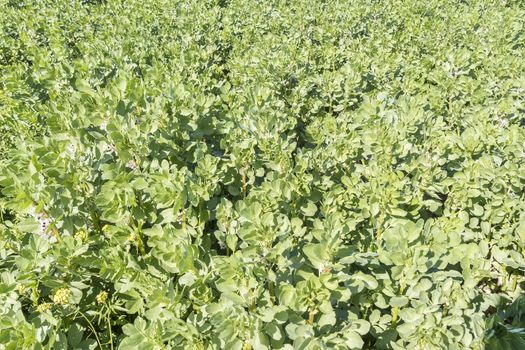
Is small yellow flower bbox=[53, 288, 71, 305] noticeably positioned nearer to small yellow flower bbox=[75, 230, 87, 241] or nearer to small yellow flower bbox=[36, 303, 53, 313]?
small yellow flower bbox=[36, 303, 53, 313]

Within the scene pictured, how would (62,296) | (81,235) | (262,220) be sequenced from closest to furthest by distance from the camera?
1. (262,220)
2. (62,296)
3. (81,235)

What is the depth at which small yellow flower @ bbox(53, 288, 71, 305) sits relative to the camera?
2006 millimetres

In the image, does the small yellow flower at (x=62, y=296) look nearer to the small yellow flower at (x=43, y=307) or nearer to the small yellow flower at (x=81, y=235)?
the small yellow flower at (x=43, y=307)

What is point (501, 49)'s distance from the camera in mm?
5160

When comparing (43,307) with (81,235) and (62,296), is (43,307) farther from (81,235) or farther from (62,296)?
(81,235)

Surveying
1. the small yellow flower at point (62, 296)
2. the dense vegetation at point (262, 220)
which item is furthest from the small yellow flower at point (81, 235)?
the small yellow flower at point (62, 296)

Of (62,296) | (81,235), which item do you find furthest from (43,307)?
(81,235)

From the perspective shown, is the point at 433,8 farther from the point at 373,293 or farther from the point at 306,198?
the point at 373,293

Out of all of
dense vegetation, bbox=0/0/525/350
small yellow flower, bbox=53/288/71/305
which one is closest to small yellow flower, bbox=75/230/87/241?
dense vegetation, bbox=0/0/525/350

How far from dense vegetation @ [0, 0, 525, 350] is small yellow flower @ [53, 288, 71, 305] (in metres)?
0.01

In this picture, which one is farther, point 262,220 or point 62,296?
point 62,296

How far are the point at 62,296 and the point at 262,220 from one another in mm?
1069

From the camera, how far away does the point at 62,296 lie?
2.01 m

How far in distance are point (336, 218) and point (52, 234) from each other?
1.58 meters
